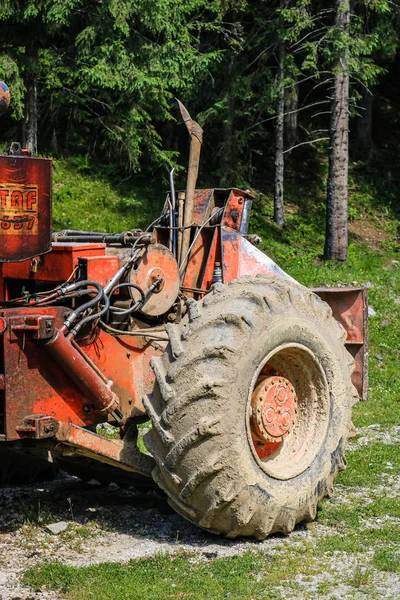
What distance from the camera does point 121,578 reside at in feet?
16.6

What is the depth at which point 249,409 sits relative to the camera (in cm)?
552

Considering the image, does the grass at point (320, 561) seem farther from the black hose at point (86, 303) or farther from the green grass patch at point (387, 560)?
the black hose at point (86, 303)

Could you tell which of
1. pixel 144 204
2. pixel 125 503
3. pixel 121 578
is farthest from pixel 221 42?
pixel 121 578

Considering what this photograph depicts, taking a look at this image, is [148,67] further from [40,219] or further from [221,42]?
[40,219]

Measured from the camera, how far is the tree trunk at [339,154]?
58.7 ft

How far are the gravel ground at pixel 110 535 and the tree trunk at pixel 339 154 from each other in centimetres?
1182

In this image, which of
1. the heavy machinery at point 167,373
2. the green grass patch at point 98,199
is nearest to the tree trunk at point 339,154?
the green grass patch at point 98,199

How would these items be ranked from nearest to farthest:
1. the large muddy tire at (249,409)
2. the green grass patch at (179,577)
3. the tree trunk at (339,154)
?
1. the green grass patch at (179,577)
2. the large muddy tire at (249,409)
3. the tree trunk at (339,154)

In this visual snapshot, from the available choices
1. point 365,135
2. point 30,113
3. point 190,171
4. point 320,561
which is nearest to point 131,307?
point 190,171

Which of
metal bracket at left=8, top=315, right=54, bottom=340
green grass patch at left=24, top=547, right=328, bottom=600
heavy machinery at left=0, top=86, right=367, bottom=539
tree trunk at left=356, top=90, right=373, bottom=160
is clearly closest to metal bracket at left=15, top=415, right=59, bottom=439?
heavy machinery at left=0, top=86, right=367, bottom=539

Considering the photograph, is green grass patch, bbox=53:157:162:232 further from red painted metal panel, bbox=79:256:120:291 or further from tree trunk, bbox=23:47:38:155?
red painted metal panel, bbox=79:256:120:291

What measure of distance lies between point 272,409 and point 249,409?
36cm

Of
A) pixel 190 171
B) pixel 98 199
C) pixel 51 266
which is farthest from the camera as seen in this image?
pixel 98 199

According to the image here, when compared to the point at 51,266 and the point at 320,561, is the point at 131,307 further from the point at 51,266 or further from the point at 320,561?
the point at 320,561
